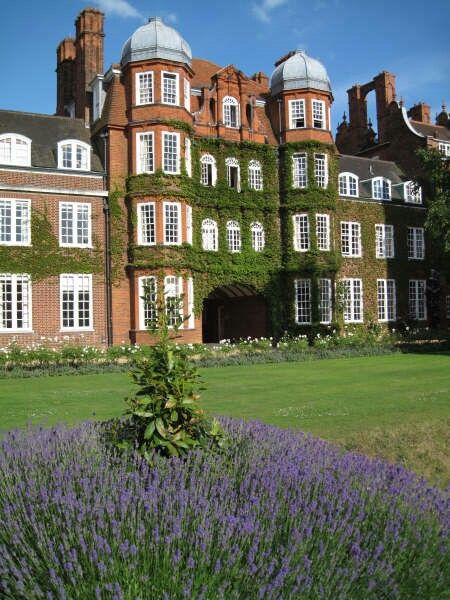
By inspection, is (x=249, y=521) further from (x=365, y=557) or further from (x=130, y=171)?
(x=130, y=171)

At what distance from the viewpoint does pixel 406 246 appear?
37750 mm

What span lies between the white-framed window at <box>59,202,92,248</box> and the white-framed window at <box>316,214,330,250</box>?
1185 cm

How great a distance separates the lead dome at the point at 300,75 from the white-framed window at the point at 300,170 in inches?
146

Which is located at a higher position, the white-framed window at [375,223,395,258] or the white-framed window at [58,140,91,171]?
the white-framed window at [58,140,91,171]

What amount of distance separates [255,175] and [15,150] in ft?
39.2

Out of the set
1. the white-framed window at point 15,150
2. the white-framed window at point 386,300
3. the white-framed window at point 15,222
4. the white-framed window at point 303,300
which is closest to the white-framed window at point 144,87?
the white-framed window at point 15,150

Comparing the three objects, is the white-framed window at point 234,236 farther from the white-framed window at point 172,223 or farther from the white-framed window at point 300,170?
the white-framed window at point 300,170

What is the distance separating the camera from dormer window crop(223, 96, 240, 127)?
31.6m

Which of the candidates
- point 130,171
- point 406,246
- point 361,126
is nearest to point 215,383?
point 130,171

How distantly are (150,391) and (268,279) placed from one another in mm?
26362

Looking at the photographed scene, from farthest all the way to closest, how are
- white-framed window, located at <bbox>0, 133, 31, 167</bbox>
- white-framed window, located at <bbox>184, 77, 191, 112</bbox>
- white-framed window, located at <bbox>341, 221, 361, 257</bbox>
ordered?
1. white-framed window, located at <bbox>341, 221, 361, 257</bbox>
2. white-framed window, located at <bbox>184, 77, 191, 112</bbox>
3. white-framed window, located at <bbox>0, 133, 31, 167</bbox>

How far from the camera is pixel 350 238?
35094mm

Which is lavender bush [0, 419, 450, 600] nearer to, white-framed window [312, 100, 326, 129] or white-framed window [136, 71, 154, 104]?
white-framed window [136, 71, 154, 104]

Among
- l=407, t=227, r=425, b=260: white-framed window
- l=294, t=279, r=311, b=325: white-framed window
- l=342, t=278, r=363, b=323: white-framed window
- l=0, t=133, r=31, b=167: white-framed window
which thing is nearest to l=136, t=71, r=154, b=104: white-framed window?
l=0, t=133, r=31, b=167: white-framed window
